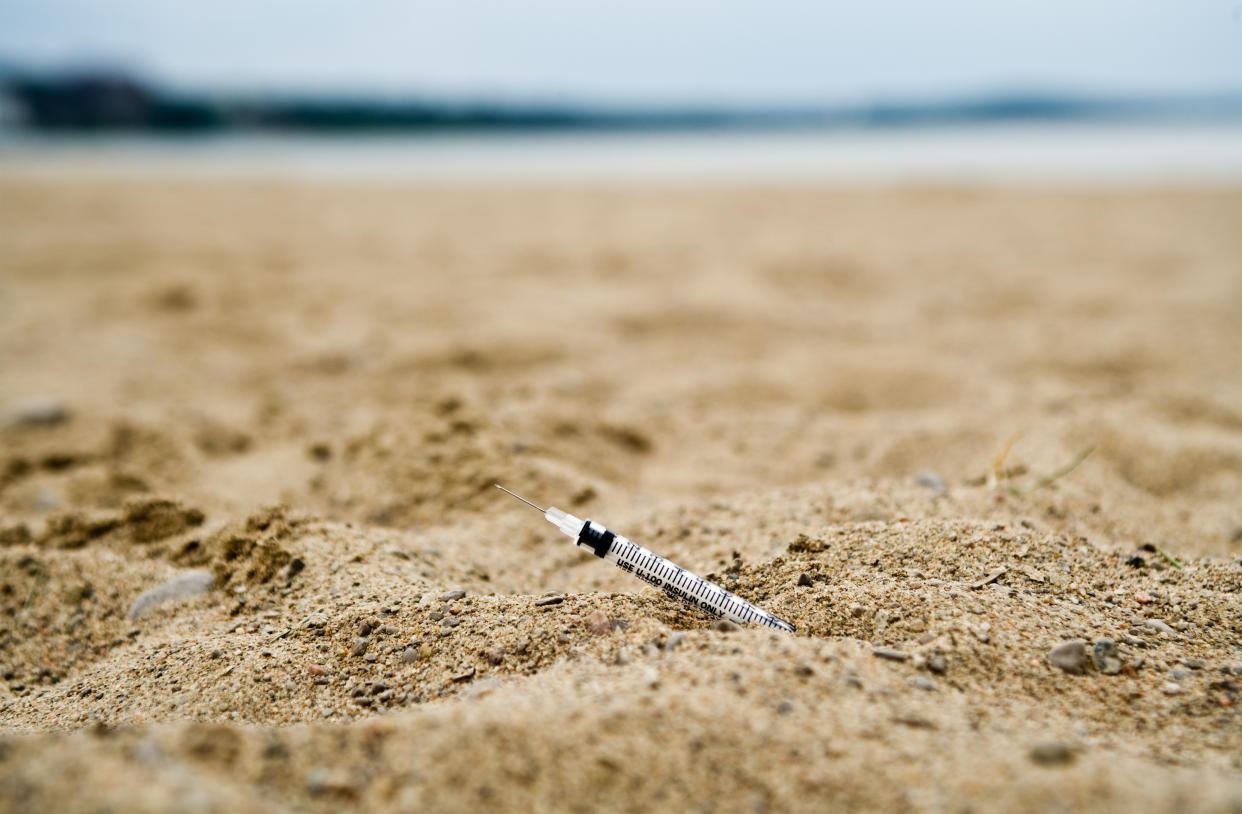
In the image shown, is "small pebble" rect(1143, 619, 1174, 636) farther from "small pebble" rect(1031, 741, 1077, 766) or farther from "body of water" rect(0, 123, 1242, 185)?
"body of water" rect(0, 123, 1242, 185)

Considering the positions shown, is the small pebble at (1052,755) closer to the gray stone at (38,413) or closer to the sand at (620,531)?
the sand at (620,531)

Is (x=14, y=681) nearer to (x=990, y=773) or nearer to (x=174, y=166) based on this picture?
(x=990, y=773)

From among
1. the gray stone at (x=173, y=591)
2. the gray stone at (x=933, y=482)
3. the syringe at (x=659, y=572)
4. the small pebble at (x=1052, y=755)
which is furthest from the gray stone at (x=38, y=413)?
the small pebble at (x=1052, y=755)

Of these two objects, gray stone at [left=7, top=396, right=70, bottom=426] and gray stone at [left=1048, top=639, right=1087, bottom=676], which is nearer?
gray stone at [left=1048, top=639, right=1087, bottom=676]

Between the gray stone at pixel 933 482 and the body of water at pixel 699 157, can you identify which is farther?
the body of water at pixel 699 157

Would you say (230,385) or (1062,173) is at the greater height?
(1062,173)

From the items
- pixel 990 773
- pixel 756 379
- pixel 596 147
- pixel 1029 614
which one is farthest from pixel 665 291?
pixel 596 147

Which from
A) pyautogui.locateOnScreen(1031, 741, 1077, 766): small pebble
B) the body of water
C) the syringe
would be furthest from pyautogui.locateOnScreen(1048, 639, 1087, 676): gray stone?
the body of water
